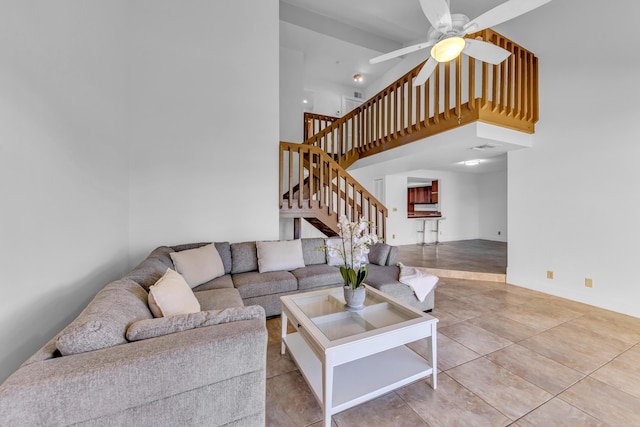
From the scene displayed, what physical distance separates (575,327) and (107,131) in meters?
5.07

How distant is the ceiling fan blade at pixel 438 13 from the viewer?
1.91 m

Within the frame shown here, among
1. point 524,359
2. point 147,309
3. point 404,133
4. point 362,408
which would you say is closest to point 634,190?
point 524,359

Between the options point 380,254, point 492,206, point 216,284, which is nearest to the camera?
point 216,284

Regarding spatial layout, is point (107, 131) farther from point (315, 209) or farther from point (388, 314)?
point (388, 314)

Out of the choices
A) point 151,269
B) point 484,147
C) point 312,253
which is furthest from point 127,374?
point 484,147

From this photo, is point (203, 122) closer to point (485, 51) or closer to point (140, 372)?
point (140, 372)

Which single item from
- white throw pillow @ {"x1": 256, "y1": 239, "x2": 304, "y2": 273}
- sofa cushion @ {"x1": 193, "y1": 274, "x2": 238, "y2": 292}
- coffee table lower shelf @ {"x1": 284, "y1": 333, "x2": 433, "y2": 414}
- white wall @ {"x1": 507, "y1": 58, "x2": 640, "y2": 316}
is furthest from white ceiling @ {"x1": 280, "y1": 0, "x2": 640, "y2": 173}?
sofa cushion @ {"x1": 193, "y1": 274, "x2": 238, "y2": 292}

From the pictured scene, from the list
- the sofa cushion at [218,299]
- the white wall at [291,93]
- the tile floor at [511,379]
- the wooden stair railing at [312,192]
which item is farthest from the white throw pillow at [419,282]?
the white wall at [291,93]

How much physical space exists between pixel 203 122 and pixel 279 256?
2.11 metres

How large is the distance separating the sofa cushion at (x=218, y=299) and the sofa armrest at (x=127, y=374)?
88 cm

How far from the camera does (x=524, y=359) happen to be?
2008 millimetres

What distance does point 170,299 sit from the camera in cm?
154

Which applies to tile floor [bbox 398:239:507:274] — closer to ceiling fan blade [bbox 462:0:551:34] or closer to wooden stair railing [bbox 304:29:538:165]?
wooden stair railing [bbox 304:29:538:165]

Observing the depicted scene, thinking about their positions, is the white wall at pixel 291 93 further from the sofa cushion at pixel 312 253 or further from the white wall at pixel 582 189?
the white wall at pixel 582 189
